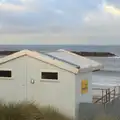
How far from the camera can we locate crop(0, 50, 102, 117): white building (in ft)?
33.8

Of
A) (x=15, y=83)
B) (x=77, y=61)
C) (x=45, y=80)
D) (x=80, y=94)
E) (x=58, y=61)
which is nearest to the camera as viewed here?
(x=58, y=61)

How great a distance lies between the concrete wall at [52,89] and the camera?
33.7 feet

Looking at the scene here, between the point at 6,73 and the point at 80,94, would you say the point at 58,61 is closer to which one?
the point at 80,94

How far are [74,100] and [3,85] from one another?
222 centimetres

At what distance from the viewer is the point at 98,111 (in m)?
9.95

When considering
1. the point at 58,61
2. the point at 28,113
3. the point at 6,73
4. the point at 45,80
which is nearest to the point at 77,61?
the point at 58,61

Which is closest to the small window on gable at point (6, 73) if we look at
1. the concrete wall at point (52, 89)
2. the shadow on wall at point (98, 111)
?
the concrete wall at point (52, 89)

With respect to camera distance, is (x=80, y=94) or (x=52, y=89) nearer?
(x=52, y=89)

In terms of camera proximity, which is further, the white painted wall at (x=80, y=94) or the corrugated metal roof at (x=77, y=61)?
the corrugated metal roof at (x=77, y=61)

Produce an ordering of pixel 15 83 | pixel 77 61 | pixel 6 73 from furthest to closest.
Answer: pixel 77 61 < pixel 6 73 < pixel 15 83

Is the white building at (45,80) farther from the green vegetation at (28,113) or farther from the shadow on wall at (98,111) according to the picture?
the green vegetation at (28,113)

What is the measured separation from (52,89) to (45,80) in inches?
12.5

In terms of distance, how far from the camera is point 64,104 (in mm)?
10352

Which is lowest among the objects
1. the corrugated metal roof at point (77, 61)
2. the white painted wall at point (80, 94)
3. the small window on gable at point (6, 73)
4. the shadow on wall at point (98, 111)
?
the shadow on wall at point (98, 111)
